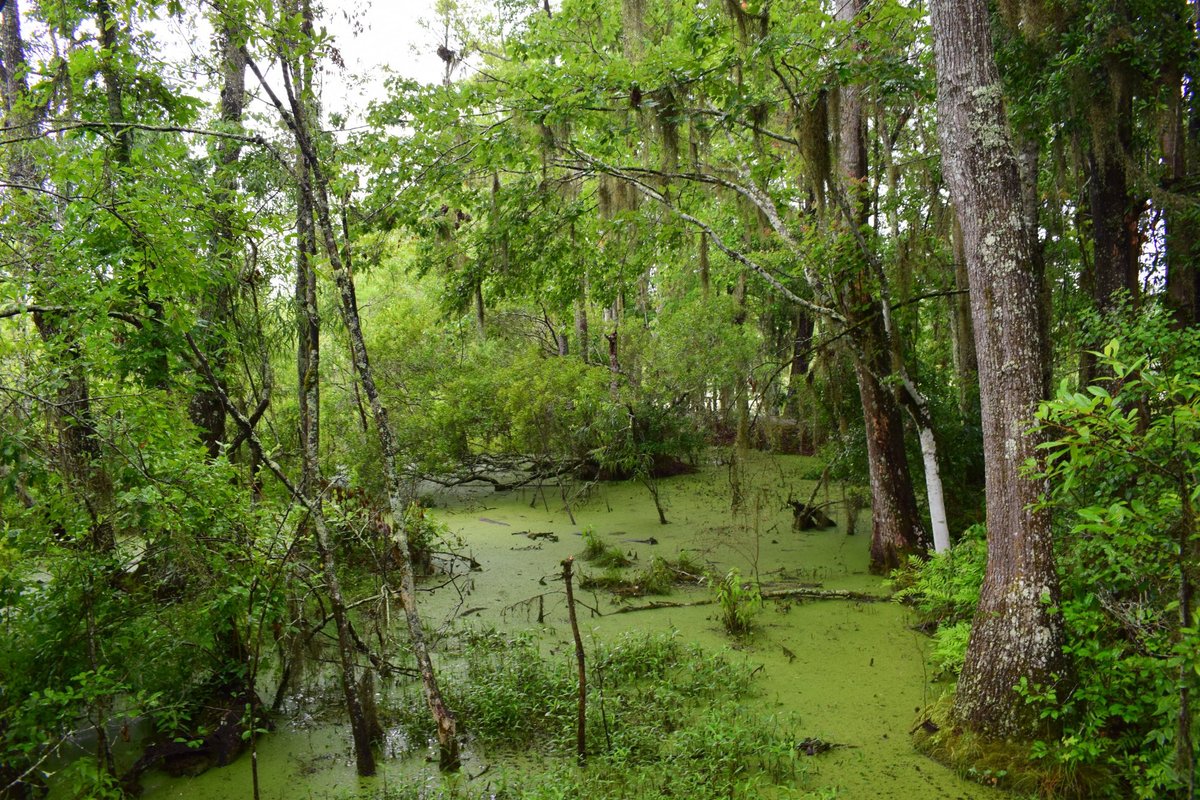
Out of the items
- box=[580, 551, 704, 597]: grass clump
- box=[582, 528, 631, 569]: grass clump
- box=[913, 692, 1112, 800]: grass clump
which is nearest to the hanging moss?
box=[580, 551, 704, 597]: grass clump

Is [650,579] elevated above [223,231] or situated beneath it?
situated beneath

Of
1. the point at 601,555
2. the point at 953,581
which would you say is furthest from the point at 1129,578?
the point at 601,555

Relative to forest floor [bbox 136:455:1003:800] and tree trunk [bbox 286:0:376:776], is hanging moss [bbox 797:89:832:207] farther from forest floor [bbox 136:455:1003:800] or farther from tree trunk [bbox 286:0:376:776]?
tree trunk [bbox 286:0:376:776]

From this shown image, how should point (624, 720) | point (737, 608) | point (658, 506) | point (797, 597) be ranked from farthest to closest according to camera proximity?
point (658, 506)
point (797, 597)
point (737, 608)
point (624, 720)

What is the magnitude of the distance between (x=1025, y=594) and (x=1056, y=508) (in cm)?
133

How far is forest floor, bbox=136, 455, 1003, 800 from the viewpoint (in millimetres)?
3523

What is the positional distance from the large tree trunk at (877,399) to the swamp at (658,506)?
42mm

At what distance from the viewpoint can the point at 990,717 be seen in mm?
3322

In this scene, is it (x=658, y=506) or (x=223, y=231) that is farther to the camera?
(x=658, y=506)

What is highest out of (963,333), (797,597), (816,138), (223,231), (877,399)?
(816,138)

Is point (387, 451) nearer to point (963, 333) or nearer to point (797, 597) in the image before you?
point (797, 597)

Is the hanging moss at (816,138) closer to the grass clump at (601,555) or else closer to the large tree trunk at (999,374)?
the large tree trunk at (999,374)

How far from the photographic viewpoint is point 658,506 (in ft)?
29.0

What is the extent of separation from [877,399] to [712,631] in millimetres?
2595
